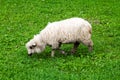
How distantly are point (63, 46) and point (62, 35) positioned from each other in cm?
149

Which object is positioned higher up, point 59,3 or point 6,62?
point 59,3

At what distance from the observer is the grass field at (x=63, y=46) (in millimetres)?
10609

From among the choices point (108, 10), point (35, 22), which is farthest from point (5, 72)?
point (108, 10)

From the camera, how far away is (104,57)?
463 inches

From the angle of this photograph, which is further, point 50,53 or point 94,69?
point 50,53

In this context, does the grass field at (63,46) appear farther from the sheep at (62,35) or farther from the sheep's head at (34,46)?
the sheep at (62,35)

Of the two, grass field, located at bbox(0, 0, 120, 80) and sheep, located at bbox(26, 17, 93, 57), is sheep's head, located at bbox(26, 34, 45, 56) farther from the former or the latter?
grass field, located at bbox(0, 0, 120, 80)

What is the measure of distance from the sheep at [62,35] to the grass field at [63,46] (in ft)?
1.11

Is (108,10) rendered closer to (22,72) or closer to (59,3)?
(59,3)

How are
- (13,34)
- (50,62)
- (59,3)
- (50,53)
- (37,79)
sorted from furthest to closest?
(59,3) → (13,34) → (50,53) → (50,62) → (37,79)

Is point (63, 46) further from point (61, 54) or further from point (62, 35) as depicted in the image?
point (62, 35)

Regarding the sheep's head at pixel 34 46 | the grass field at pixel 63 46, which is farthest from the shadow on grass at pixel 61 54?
the sheep's head at pixel 34 46

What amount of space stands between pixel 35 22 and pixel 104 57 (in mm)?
5059

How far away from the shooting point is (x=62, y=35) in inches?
463
